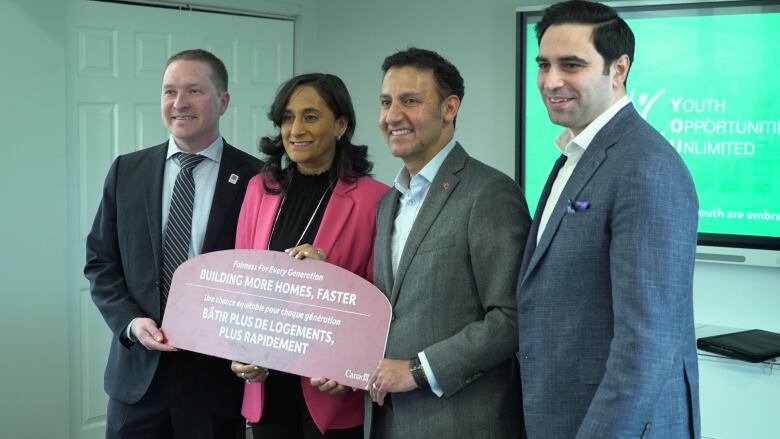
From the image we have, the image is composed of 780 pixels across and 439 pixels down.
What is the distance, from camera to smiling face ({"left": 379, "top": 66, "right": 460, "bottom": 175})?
2.02m

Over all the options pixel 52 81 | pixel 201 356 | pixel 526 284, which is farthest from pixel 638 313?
pixel 52 81

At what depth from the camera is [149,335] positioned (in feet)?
7.55

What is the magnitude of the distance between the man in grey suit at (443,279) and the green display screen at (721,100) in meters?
1.99

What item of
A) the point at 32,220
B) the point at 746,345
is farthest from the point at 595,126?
the point at 32,220

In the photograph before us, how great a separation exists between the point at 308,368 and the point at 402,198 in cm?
47

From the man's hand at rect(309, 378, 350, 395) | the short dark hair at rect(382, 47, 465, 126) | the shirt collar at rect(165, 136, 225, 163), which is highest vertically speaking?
the short dark hair at rect(382, 47, 465, 126)

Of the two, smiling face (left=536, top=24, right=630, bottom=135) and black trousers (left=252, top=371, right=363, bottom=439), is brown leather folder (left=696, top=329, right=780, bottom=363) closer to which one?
black trousers (left=252, top=371, right=363, bottom=439)

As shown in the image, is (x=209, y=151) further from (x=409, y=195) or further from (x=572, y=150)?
(x=572, y=150)

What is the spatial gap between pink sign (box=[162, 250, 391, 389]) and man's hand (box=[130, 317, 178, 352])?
21 mm

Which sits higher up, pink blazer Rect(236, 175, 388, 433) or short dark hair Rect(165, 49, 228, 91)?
short dark hair Rect(165, 49, 228, 91)

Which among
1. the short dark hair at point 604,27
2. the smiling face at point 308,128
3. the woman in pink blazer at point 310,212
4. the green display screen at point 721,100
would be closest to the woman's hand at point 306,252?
the woman in pink blazer at point 310,212

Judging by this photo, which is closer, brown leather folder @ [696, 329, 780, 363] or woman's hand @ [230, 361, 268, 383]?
woman's hand @ [230, 361, 268, 383]

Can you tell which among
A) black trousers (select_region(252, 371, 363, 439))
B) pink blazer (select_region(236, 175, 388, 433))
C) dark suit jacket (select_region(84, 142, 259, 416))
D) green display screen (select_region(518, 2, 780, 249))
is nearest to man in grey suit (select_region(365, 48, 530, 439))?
pink blazer (select_region(236, 175, 388, 433))

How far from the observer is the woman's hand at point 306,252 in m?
2.12
